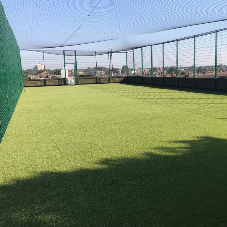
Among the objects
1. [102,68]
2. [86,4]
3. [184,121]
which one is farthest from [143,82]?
[184,121]

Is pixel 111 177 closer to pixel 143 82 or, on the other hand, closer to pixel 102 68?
pixel 143 82

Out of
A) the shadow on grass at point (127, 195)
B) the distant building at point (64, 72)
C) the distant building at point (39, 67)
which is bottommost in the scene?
the shadow on grass at point (127, 195)

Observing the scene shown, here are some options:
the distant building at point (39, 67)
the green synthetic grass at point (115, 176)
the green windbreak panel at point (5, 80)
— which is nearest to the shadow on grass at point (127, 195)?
the green synthetic grass at point (115, 176)

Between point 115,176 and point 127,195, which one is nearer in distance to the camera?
point 127,195

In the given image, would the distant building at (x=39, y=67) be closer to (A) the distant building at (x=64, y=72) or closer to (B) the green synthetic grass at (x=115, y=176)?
(A) the distant building at (x=64, y=72)

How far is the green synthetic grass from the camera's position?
6.54 feet

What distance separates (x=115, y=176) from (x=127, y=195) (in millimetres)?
438

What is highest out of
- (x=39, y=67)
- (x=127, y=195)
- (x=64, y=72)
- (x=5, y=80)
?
(x=39, y=67)

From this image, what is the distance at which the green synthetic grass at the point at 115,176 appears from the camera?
1.99 metres

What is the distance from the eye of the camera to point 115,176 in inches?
108

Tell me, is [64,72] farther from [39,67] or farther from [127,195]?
[127,195]

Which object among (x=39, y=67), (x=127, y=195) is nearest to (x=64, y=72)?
(x=39, y=67)

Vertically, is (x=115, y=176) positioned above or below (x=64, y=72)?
below

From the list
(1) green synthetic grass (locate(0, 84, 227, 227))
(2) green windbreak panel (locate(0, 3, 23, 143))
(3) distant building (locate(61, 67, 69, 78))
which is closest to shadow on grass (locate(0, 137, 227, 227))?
(1) green synthetic grass (locate(0, 84, 227, 227))
